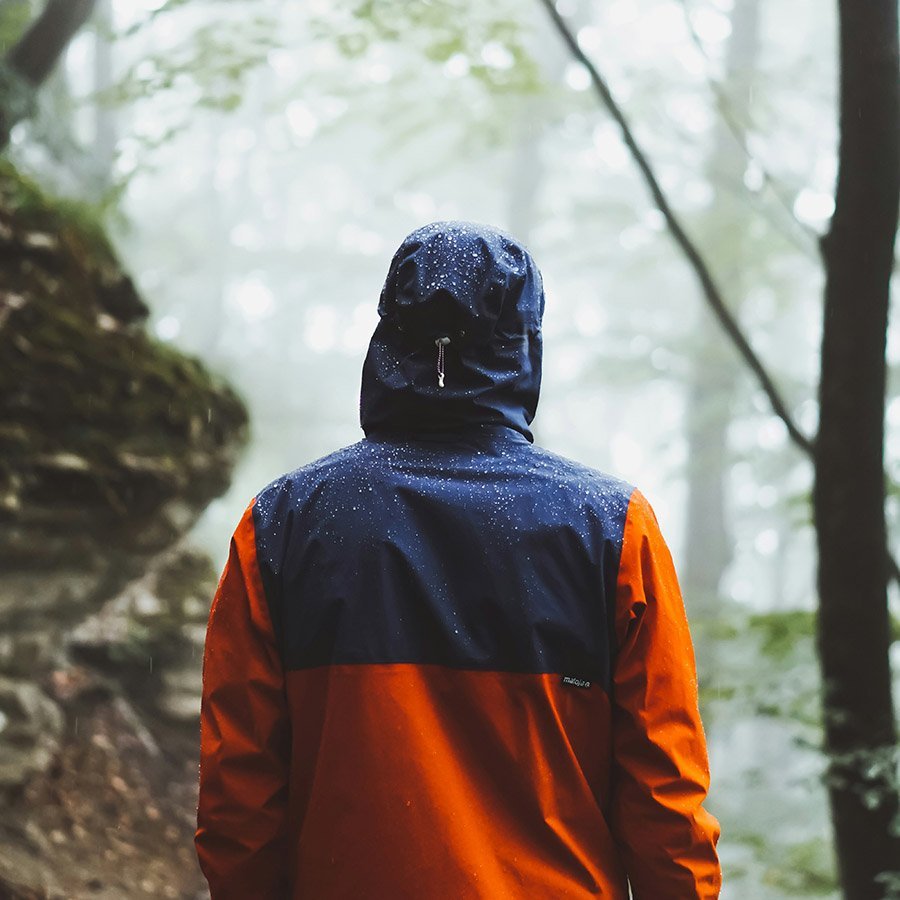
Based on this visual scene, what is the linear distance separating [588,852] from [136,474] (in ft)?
12.6

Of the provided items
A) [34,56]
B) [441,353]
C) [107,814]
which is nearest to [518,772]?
[441,353]

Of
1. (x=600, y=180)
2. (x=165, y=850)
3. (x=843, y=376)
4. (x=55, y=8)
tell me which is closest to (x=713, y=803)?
(x=165, y=850)

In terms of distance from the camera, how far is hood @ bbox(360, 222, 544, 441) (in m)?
1.92

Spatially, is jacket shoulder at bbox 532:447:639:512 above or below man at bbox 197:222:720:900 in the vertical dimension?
above

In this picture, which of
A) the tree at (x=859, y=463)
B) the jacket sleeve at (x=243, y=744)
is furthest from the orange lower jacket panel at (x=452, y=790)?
the tree at (x=859, y=463)

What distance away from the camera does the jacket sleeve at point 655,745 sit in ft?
5.89

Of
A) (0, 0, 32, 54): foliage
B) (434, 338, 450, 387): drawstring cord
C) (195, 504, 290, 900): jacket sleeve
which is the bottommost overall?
(195, 504, 290, 900): jacket sleeve

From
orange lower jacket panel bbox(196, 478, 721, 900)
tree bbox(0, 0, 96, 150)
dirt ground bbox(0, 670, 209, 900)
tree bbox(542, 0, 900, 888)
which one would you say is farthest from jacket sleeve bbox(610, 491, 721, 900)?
tree bbox(0, 0, 96, 150)

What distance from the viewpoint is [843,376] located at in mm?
3594

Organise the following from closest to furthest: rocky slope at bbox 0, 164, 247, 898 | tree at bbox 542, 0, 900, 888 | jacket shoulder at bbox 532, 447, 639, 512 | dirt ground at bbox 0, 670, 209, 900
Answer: jacket shoulder at bbox 532, 447, 639, 512
tree at bbox 542, 0, 900, 888
dirt ground at bbox 0, 670, 209, 900
rocky slope at bbox 0, 164, 247, 898

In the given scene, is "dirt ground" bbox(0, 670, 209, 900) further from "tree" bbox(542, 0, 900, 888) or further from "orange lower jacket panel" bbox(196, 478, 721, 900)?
"tree" bbox(542, 0, 900, 888)

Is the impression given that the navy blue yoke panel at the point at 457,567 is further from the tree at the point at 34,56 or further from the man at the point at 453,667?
the tree at the point at 34,56

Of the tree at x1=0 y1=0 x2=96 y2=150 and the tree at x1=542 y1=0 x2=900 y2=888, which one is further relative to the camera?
the tree at x1=0 y1=0 x2=96 y2=150

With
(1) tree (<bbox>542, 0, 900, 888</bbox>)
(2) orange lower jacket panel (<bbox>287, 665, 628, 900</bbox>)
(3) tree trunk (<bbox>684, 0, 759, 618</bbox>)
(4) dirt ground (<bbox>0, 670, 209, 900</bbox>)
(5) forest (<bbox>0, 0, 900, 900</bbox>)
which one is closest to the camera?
(2) orange lower jacket panel (<bbox>287, 665, 628, 900</bbox>)
